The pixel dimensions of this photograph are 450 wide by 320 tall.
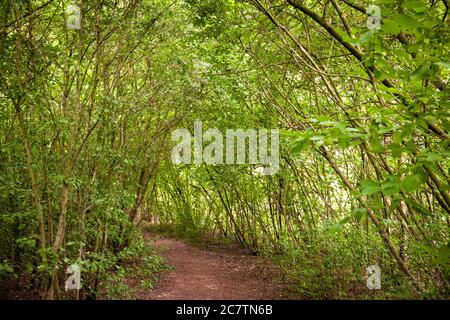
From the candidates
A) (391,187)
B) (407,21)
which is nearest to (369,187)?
(391,187)

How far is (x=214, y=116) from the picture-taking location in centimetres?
845

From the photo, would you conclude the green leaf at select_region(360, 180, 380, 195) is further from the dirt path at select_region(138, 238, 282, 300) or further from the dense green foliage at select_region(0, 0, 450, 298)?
the dirt path at select_region(138, 238, 282, 300)

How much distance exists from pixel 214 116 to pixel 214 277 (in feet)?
11.6

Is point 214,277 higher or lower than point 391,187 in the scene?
lower

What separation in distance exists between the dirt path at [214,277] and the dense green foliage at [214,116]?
2.87 ft

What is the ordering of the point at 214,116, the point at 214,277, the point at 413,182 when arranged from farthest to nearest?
the point at 214,116 → the point at 214,277 → the point at 413,182

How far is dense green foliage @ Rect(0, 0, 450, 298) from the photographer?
282 cm

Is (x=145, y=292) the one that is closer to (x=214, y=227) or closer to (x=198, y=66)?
(x=198, y=66)

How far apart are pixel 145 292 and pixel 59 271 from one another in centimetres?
222

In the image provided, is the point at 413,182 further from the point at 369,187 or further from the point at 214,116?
the point at 214,116

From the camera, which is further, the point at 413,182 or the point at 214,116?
the point at 214,116

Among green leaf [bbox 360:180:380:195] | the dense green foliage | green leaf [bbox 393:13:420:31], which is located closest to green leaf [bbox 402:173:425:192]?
the dense green foliage

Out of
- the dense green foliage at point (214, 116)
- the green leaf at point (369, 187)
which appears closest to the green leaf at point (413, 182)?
A: the dense green foliage at point (214, 116)

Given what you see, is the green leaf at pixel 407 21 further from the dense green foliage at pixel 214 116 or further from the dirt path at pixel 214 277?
the dirt path at pixel 214 277
